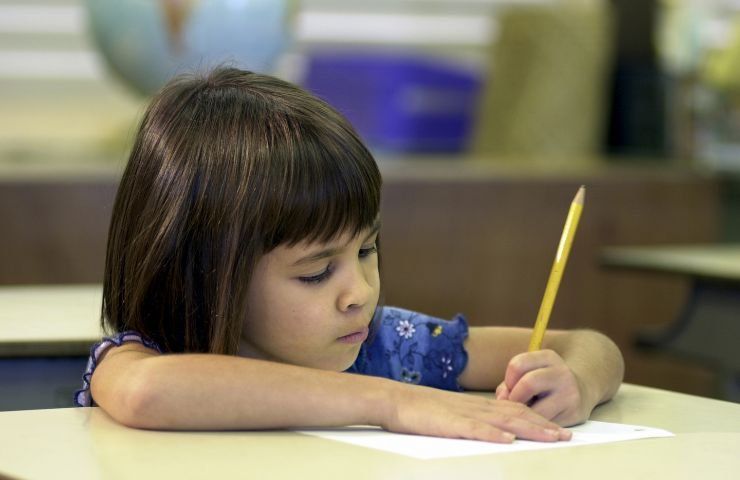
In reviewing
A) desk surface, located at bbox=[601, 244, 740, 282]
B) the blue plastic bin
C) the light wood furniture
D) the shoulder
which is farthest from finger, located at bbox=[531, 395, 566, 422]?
the blue plastic bin

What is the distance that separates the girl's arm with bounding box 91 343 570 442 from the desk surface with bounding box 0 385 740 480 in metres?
0.02

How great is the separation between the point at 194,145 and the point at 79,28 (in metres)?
3.56

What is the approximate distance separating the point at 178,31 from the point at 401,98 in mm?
956

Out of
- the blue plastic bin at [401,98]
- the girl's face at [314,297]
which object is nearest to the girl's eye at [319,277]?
the girl's face at [314,297]

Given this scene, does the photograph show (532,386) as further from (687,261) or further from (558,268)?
(687,261)

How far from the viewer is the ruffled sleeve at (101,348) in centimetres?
113

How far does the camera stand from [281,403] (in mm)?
986

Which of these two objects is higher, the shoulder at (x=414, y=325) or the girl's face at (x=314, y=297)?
the girl's face at (x=314, y=297)

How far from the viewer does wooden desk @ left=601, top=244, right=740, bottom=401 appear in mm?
2414

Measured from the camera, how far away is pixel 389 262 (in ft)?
9.23

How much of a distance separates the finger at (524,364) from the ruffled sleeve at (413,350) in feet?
0.64

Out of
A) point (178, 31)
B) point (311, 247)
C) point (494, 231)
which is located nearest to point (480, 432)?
point (311, 247)

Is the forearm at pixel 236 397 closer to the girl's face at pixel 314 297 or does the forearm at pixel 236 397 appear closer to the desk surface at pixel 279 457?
the desk surface at pixel 279 457

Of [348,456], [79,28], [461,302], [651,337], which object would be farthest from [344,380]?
[79,28]
